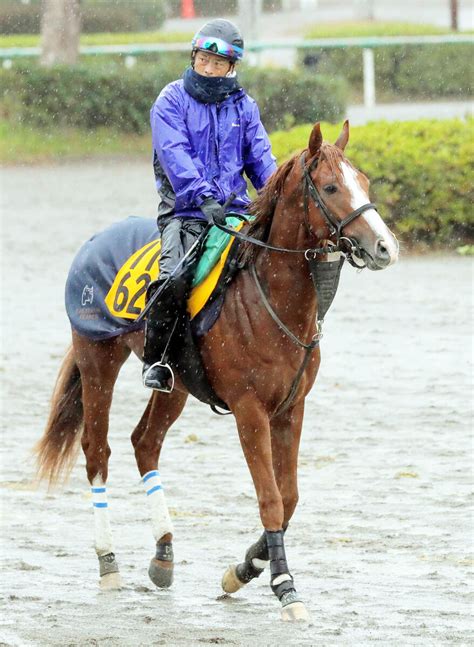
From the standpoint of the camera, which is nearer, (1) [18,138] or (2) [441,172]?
(2) [441,172]

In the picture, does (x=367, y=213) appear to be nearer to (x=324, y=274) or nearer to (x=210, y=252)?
(x=324, y=274)

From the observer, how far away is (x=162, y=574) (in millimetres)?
6379

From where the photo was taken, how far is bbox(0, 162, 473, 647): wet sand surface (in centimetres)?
577

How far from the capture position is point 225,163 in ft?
20.7

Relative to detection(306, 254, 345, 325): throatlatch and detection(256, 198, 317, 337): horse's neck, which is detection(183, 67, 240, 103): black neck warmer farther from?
detection(306, 254, 345, 325): throatlatch

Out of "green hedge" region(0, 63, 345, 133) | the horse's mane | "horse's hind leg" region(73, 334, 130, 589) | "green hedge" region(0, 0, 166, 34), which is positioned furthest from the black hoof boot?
"green hedge" region(0, 0, 166, 34)

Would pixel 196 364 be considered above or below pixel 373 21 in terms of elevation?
above

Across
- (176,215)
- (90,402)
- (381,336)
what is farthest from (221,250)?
(381,336)

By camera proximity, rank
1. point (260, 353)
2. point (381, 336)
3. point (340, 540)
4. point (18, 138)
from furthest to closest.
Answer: point (18, 138), point (381, 336), point (340, 540), point (260, 353)

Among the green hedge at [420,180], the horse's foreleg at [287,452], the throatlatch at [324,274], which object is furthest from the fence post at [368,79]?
the throatlatch at [324,274]

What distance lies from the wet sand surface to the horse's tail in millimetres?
200

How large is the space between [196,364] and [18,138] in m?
18.4

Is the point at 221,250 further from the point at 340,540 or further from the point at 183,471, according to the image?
the point at 183,471

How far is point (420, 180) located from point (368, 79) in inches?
446
